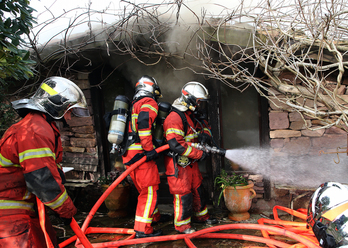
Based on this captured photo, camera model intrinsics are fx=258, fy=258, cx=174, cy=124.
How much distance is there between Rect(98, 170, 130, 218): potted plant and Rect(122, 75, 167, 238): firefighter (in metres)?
0.94

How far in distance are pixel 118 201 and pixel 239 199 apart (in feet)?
7.59

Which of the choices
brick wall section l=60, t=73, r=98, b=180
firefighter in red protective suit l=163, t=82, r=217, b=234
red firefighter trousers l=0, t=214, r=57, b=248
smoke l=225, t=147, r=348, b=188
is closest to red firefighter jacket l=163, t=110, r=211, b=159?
firefighter in red protective suit l=163, t=82, r=217, b=234

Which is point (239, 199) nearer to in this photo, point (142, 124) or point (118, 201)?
point (142, 124)

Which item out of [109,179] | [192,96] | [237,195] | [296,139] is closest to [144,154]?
[192,96]

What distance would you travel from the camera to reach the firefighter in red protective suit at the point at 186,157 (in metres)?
4.19

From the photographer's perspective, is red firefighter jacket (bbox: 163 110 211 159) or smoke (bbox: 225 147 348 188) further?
smoke (bbox: 225 147 348 188)

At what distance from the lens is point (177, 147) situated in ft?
13.5

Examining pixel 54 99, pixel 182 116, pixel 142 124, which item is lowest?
pixel 142 124

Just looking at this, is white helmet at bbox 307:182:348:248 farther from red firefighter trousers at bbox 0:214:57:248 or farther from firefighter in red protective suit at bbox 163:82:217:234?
red firefighter trousers at bbox 0:214:57:248

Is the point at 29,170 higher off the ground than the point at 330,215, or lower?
higher

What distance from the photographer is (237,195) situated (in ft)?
15.0

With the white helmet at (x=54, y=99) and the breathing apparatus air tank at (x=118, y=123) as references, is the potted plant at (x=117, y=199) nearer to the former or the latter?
the breathing apparatus air tank at (x=118, y=123)

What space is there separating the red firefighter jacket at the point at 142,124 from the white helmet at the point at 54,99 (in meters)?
1.34

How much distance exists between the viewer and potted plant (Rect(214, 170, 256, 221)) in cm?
459
